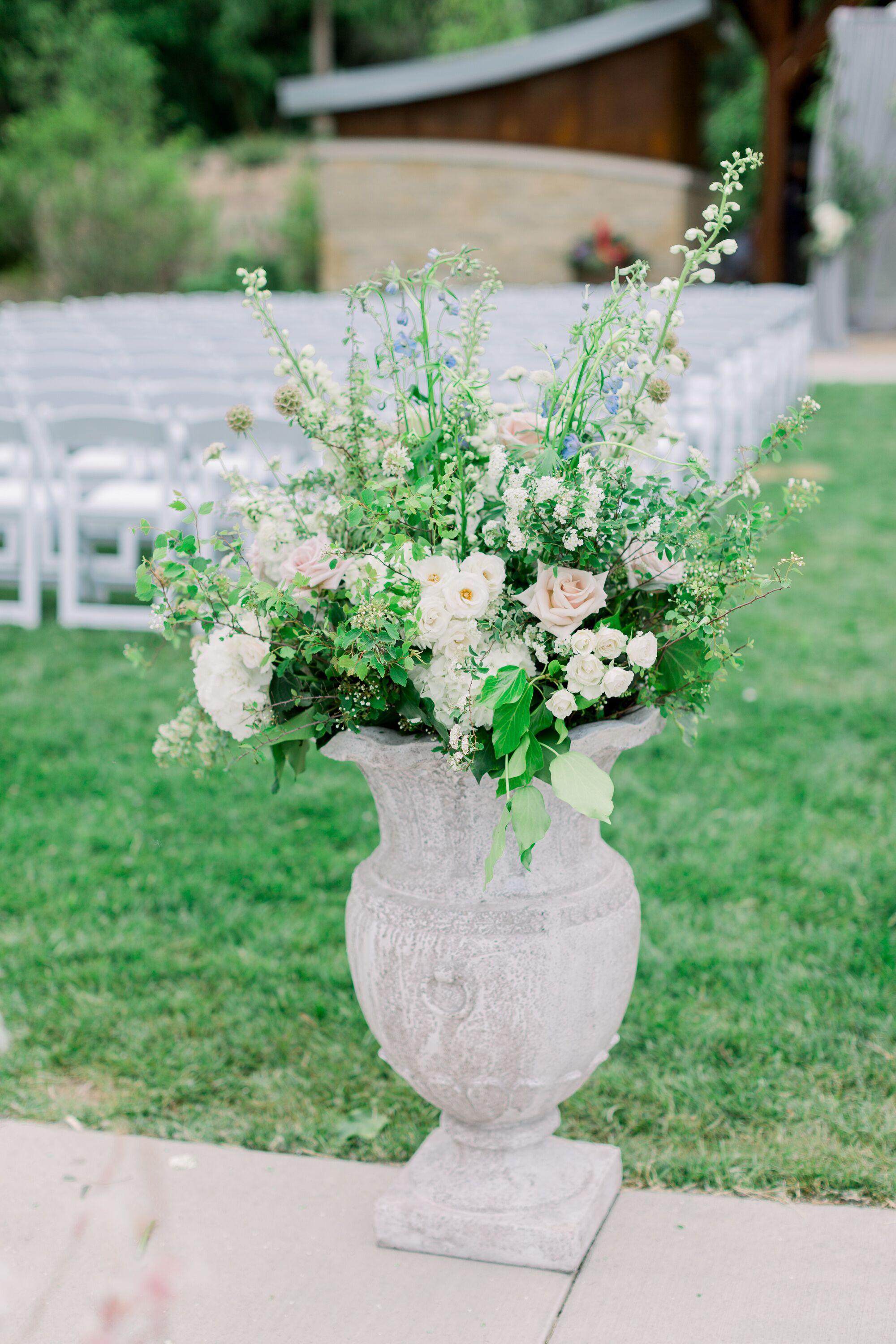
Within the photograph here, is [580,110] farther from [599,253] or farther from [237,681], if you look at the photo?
[237,681]

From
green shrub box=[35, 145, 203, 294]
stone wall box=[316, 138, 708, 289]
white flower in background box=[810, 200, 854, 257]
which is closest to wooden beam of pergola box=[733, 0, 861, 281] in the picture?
white flower in background box=[810, 200, 854, 257]

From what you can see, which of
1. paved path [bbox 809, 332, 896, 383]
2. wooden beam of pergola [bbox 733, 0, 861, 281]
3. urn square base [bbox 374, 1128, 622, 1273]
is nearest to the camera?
urn square base [bbox 374, 1128, 622, 1273]

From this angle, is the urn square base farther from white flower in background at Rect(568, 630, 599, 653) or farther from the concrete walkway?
white flower in background at Rect(568, 630, 599, 653)

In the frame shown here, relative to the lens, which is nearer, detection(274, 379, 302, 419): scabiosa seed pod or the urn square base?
detection(274, 379, 302, 419): scabiosa seed pod

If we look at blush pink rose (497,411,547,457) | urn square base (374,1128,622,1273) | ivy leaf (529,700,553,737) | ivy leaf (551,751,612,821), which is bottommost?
urn square base (374,1128,622,1273)

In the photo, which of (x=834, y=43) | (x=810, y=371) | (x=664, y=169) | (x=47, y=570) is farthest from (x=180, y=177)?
(x=47, y=570)

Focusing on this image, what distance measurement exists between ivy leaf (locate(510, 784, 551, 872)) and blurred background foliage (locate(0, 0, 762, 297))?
24.4 metres

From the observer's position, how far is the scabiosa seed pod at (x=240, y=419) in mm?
2234

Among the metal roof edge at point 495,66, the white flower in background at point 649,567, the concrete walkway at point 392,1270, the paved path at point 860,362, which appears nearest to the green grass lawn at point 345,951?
the concrete walkway at point 392,1270

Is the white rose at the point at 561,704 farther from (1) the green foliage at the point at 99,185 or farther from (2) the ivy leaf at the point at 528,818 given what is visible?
(1) the green foliage at the point at 99,185

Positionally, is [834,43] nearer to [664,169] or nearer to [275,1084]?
[664,169]

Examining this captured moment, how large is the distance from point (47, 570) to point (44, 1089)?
15.8 feet

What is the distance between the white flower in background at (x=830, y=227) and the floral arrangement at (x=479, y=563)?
59.2ft

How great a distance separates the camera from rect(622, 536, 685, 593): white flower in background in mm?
2076
